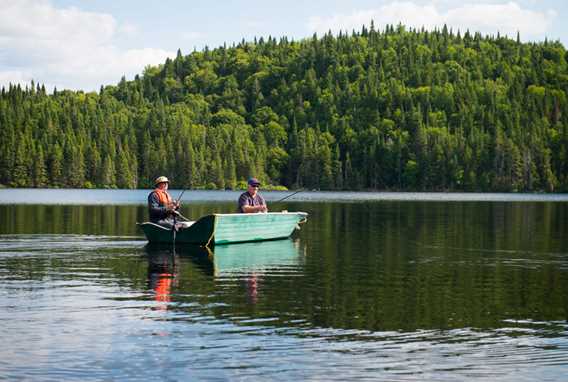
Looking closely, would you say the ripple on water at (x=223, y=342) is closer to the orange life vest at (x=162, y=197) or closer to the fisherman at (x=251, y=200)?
the orange life vest at (x=162, y=197)

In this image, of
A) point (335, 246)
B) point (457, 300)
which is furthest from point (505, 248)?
point (457, 300)

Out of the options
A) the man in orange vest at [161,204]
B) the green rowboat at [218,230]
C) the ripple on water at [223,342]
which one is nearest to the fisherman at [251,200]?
the green rowboat at [218,230]

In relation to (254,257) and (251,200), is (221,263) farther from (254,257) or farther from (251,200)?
(251,200)

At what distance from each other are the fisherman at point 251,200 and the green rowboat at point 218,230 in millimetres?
352

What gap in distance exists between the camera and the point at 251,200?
3750cm

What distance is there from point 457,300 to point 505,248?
1654 cm

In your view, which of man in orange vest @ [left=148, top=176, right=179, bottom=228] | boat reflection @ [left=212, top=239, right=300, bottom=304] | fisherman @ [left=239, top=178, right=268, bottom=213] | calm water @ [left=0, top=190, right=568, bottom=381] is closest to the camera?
calm water @ [left=0, top=190, right=568, bottom=381]

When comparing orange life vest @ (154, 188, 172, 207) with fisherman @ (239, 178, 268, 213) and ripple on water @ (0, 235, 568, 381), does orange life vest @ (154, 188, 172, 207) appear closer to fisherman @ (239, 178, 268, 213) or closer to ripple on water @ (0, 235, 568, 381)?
fisherman @ (239, 178, 268, 213)

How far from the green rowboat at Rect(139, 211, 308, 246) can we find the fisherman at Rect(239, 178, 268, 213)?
35cm

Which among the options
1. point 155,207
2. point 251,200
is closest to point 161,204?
point 155,207

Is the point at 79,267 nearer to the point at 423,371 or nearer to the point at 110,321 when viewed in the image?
the point at 110,321

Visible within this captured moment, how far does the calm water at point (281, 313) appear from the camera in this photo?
546 inches

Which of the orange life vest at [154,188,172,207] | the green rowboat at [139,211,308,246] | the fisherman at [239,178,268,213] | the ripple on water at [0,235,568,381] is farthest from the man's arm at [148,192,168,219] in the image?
the ripple on water at [0,235,568,381]

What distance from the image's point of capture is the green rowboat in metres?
34.9
